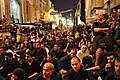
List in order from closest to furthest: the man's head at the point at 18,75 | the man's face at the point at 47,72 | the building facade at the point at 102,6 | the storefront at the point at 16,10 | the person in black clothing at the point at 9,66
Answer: the man's face at the point at 47,72 < the man's head at the point at 18,75 < the person in black clothing at the point at 9,66 < the building facade at the point at 102,6 < the storefront at the point at 16,10

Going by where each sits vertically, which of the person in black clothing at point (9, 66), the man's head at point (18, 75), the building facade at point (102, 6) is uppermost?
the building facade at point (102, 6)

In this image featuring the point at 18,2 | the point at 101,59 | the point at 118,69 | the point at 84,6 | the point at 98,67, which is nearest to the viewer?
the point at 118,69

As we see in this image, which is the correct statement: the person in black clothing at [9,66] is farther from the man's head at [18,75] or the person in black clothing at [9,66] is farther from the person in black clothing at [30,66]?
the man's head at [18,75]

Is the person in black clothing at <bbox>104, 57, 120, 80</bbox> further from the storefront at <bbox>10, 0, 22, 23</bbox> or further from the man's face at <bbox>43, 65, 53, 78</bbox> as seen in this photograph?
the storefront at <bbox>10, 0, 22, 23</bbox>

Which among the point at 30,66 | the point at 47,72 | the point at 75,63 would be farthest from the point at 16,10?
the point at 47,72

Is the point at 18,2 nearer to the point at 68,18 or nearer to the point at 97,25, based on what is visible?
the point at 97,25

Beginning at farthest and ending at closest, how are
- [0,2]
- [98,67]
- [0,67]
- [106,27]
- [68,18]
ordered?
[68,18] < [0,2] < [106,27] < [0,67] < [98,67]

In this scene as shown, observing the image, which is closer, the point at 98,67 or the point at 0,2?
the point at 98,67

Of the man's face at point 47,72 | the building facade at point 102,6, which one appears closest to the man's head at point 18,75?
the man's face at point 47,72

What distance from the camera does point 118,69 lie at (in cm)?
692

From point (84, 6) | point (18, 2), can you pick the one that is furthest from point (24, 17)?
point (84, 6)

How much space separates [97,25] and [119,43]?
3.27ft

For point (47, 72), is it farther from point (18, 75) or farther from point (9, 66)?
point (9, 66)

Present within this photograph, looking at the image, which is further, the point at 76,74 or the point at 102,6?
the point at 102,6
